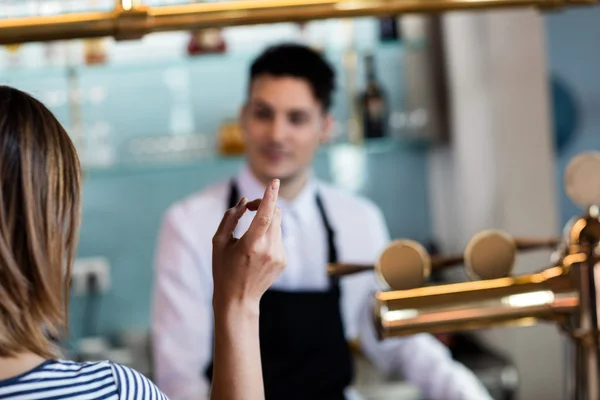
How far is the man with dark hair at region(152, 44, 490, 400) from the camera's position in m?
1.81

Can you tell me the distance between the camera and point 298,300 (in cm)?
188

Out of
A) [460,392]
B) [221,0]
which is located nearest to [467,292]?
[221,0]

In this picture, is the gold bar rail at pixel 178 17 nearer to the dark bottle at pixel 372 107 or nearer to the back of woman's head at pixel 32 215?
the back of woman's head at pixel 32 215

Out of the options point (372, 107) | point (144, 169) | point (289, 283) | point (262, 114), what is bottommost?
point (289, 283)

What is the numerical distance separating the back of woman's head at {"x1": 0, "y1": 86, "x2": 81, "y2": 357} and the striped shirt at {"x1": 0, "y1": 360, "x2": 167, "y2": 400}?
0.09 ft

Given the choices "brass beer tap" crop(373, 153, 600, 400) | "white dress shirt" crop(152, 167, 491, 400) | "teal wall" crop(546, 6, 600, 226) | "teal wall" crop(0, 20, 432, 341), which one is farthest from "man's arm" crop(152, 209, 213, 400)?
"teal wall" crop(546, 6, 600, 226)

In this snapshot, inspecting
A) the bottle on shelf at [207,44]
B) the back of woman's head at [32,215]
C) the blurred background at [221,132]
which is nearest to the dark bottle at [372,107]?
the blurred background at [221,132]

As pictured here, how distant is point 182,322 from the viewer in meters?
1.88

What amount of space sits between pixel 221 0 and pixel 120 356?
2396 mm

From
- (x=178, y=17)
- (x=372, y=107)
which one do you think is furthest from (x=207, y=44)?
(x=178, y=17)

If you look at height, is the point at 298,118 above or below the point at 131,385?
above

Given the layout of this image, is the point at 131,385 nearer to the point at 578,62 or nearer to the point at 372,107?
the point at 372,107

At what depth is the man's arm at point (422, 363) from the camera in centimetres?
158

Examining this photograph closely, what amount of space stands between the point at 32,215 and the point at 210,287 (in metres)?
0.88
